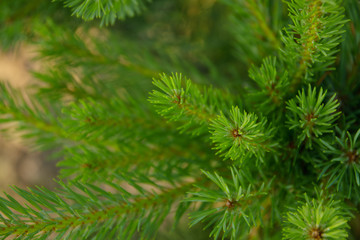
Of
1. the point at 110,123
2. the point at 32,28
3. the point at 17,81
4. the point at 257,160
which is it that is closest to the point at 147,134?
the point at 110,123

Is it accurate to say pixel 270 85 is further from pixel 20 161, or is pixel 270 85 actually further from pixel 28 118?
pixel 20 161

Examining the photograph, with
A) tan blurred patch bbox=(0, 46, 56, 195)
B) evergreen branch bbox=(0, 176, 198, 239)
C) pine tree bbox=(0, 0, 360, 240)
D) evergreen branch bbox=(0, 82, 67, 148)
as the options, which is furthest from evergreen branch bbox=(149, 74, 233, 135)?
tan blurred patch bbox=(0, 46, 56, 195)

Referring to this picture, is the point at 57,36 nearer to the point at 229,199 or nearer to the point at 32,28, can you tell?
the point at 32,28

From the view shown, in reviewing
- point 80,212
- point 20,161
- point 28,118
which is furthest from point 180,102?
point 20,161

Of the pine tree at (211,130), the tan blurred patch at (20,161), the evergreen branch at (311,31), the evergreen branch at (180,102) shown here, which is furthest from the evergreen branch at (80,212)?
the tan blurred patch at (20,161)

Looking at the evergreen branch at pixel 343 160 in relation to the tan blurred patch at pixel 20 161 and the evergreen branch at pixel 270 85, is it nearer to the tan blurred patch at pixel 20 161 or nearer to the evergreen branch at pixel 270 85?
the evergreen branch at pixel 270 85

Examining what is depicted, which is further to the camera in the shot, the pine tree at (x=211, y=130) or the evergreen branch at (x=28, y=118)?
the evergreen branch at (x=28, y=118)
